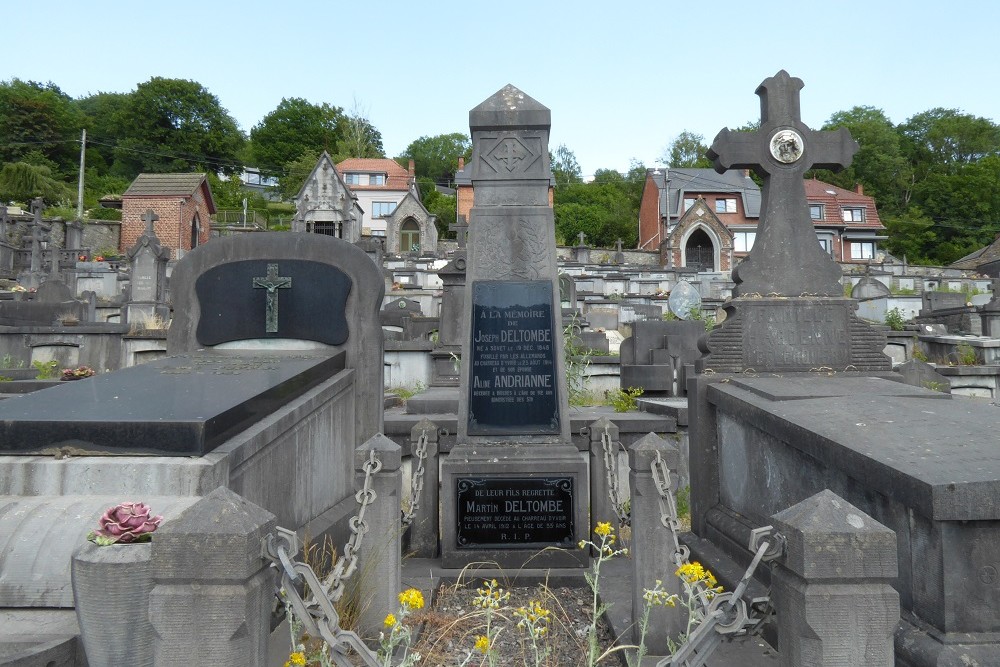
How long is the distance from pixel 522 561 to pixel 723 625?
9.97ft

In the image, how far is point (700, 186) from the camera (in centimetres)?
5444

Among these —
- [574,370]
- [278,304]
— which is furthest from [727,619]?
[574,370]

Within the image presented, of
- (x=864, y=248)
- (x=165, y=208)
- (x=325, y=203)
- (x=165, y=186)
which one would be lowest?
(x=864, y=248)

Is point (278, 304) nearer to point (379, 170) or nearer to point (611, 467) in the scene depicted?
point (611, 467)

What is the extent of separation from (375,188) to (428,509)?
5936 cm

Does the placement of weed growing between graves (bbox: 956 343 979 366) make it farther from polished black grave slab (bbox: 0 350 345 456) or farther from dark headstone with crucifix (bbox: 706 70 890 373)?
polished black grave slab (bbox: 0 350 345 456)

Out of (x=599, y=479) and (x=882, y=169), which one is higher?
(x=882, y=169)

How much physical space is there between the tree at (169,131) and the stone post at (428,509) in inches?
2644

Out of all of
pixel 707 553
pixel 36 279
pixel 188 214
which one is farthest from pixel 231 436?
pixel 188 214

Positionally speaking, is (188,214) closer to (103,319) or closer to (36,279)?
(36,279)

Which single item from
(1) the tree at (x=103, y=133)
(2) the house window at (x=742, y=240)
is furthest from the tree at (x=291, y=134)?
(2) the house window at (x=742, y=240)

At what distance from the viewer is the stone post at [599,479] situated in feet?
17.6

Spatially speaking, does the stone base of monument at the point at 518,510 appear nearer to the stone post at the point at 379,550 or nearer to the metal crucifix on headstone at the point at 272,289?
the stone post at the point at 379,550

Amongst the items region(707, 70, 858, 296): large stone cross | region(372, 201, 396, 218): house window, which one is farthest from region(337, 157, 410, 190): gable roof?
region(707, 70, 858, 296): large stone cross
